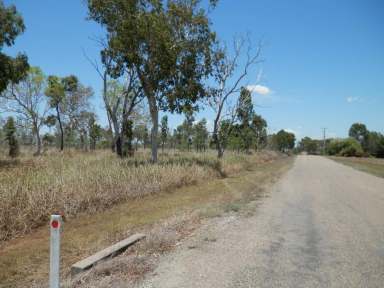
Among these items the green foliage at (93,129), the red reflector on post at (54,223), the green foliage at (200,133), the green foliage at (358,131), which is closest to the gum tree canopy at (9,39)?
the red reflector on post at (54,223)

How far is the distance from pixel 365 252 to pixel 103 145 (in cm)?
4962

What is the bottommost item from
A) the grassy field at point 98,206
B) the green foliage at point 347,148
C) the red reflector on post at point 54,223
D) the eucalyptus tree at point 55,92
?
the grassy field at point 98,206

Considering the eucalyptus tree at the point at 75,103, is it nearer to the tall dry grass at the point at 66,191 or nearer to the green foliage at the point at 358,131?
the tall dry grass at the point at 66,191

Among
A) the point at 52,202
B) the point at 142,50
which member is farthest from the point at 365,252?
the point at 142,50

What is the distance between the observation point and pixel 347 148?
87.3m

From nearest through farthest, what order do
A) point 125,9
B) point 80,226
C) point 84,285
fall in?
point 84,285 < point 80,226 < point 125,9

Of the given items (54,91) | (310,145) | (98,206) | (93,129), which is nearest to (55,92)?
(54,91)

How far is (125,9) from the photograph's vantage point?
15008 millimetres

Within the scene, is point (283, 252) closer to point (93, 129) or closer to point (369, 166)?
point (369, 166)

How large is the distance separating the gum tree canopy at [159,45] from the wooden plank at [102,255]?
434 inches

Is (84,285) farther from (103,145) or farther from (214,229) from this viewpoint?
(103,145)

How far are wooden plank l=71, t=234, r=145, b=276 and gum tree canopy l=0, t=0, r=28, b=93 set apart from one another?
1467 cm

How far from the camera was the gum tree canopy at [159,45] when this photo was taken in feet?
49.0

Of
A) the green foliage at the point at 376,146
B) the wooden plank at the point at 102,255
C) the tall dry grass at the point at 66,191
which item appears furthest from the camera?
the green foliage at the point at 376,146
